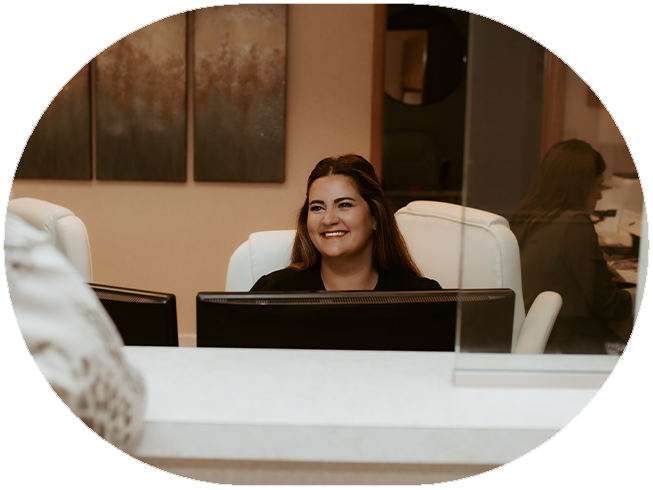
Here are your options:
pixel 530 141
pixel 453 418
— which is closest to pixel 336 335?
pixel 453 418

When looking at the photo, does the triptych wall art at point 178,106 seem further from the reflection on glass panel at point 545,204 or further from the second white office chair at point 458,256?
the reflection on glass panel at point 545,204

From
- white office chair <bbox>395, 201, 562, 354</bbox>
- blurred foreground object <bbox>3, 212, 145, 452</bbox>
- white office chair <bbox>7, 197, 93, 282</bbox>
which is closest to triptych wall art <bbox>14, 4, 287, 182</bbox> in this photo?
white office chair <bbox>7, 197, 93, 282</bbox>

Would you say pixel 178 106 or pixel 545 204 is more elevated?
pixel 178 106

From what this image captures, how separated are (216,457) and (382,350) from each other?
1.12ft

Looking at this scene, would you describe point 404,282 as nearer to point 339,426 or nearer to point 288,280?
point 288,280

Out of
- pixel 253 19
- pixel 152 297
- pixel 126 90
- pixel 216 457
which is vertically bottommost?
pixel 216 457

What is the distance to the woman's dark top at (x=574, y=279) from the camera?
80 cm

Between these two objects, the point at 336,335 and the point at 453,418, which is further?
the point at 336,335

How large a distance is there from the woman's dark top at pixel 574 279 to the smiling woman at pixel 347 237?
44.2 inches

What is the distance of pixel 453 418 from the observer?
661 millimetres

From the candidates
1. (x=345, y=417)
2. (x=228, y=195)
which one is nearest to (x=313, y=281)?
(x=345, y=417)

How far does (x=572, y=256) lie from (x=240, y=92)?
2.70 metres

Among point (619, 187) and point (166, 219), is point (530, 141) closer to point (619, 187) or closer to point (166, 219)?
point (619, 187)

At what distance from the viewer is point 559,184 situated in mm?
802
